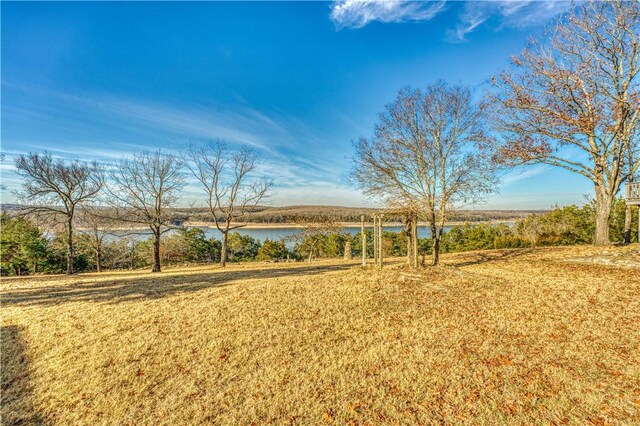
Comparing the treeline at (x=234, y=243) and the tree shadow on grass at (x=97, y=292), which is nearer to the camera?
the tree shadow on grass at (x=97, y=292)

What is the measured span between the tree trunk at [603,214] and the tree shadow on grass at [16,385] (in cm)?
1615

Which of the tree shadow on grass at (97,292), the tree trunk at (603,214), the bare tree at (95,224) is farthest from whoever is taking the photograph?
the bare tree at (95,224)

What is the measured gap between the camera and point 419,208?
32.7 ft

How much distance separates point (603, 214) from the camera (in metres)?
11.3

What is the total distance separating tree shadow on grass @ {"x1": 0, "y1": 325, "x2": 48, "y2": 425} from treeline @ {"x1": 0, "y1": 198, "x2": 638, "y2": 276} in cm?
1186

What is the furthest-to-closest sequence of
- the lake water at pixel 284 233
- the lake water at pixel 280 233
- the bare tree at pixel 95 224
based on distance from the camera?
1. the bare tree at pixel 95 224
2. the lake water at pixel 280 233
3. the lake water at pixel 284 233

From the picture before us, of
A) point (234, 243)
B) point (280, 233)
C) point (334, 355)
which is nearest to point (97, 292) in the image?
point (334, 355)

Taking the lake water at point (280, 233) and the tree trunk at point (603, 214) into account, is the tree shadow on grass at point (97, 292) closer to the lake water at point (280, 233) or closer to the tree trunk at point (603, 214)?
the lake water at point (280, 233)

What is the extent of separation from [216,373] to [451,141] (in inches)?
392

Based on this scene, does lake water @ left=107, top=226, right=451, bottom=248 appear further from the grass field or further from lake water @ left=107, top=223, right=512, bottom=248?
the grass field

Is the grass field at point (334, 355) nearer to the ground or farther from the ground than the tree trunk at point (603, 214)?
nearer to the ground

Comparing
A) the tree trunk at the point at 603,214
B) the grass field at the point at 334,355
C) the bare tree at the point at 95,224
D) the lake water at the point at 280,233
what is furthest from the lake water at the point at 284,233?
the tree trunk at the point at 603,214

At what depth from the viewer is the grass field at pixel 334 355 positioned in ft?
10.3

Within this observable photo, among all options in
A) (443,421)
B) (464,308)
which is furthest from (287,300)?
(443,421)
